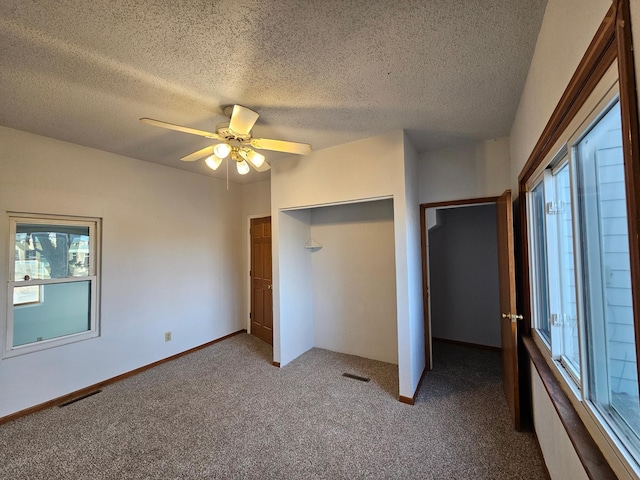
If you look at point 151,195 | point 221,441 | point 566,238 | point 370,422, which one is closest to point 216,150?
point 151,195

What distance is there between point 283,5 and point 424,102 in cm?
130

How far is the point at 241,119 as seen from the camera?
6.11 ft

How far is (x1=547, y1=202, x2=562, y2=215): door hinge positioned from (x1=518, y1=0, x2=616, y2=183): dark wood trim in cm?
37

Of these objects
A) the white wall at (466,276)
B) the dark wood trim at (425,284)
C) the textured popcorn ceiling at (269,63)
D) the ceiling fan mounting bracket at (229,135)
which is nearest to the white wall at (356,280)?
the dark wood trim at (425,284)

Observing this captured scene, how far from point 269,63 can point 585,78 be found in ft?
4.90

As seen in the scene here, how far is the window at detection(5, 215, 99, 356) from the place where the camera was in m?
2.44

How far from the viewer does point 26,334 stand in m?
2.48

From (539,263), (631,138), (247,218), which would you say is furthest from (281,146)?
(247,218)

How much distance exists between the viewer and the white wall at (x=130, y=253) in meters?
2.44

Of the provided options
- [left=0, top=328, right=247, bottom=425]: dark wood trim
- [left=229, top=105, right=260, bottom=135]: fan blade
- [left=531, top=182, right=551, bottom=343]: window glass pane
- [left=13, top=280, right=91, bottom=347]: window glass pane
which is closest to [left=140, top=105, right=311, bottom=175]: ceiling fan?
[left=229, top=105, right=260, bottom=135]: fan blade

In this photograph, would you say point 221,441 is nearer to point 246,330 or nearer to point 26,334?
point 26,334

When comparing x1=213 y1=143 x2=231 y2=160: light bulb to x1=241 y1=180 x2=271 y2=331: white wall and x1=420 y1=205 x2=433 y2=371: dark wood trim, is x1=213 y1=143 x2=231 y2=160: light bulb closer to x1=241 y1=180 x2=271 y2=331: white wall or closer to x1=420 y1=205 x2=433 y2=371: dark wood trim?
x1=420 y1=205 x2=433 y2=371: dark wood trim

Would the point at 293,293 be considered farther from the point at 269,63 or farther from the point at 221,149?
the point at 269,63

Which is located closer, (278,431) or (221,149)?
(221,149)
